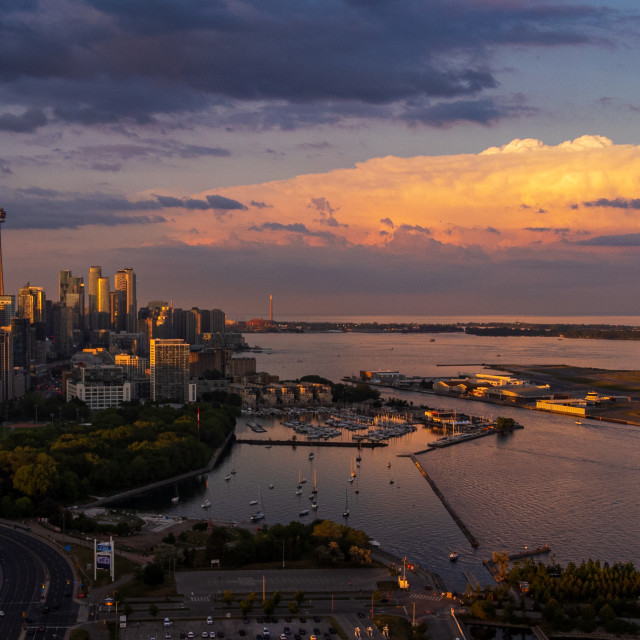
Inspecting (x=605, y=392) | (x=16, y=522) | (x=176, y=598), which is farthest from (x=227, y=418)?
(x=605, y=392)

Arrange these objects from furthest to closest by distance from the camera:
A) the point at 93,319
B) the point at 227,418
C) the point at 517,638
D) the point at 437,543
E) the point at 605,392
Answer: the point at 93,319, the point at 605,392, the point at 227,418, the point at 437,543, the point at 517,638

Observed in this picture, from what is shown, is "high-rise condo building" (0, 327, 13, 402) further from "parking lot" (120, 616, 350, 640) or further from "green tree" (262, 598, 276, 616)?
"green tree" (262, 598, 276, 616)

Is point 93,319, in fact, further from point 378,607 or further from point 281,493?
point 378,607

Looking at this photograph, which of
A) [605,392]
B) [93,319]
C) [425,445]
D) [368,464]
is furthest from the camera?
[93,319]

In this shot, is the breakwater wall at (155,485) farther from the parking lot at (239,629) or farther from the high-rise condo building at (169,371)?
the high-rise condo building at (169,371)

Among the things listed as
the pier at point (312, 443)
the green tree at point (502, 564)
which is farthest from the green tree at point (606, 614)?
the pier at point (312, 443)

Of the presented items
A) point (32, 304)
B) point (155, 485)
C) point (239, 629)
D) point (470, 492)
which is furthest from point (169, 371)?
point (32, 304)

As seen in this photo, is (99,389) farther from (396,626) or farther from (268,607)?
(396,626)
